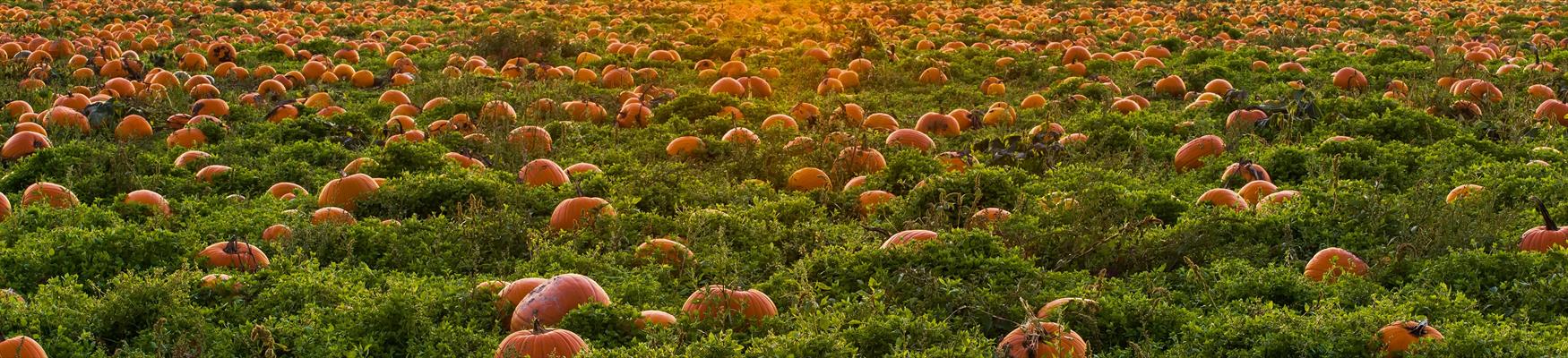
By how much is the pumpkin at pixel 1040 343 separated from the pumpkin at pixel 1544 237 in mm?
2243

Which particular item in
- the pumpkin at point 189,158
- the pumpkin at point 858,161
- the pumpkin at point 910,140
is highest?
the pumpkin at point 189,158

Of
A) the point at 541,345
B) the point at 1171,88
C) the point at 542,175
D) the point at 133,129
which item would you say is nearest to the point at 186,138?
the point at 133,129

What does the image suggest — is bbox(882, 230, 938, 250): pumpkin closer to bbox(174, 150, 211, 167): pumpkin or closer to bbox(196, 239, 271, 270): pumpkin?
bbox(196, 239, 271, 270): pumpkin

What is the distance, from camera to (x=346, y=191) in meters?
6.88

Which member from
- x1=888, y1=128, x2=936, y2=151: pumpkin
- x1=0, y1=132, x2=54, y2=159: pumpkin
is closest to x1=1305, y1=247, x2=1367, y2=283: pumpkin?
x1=888, y1=128, x2=936, y2=151: pumpkin

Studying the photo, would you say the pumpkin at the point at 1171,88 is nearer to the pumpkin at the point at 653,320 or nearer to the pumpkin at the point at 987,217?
the pumpkin at the point at 987,217

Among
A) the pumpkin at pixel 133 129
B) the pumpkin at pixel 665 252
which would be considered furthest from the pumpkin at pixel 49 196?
the pumpkin at pixel 665 252

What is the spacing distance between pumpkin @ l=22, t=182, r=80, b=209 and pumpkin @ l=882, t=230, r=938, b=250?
4.00 meters

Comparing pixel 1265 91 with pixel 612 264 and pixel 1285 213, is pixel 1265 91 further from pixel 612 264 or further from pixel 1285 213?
pixel 612 264

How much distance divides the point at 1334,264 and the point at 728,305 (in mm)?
2458

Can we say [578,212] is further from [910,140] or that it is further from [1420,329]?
[1420,329]

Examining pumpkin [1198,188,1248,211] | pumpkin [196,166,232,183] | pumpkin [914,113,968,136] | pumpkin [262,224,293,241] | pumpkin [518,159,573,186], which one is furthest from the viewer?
pumpkin [914,113,968,136]

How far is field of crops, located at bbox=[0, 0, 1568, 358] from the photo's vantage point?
470cm

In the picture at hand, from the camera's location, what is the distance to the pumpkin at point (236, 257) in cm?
548
